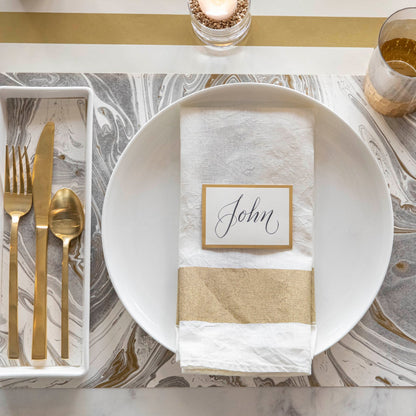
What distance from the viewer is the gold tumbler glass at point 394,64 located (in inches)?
23.2

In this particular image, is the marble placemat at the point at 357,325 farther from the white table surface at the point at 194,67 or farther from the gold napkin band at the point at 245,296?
the gold napkin band at the point at 245,296

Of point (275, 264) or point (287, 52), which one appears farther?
point (287, 52)

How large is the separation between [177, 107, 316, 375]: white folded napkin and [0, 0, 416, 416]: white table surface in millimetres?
121

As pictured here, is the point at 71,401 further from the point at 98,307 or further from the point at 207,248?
the point at 207,248

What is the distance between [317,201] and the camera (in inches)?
24.3

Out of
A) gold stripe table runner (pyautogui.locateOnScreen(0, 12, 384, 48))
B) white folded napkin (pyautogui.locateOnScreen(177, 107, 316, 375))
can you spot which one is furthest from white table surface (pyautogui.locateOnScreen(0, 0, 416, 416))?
white folded napkin (pyautogui.locateOnScreen(177, 107, 316, 375))

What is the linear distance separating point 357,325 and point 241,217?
24 cm

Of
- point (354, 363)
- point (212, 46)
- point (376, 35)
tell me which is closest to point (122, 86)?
point (212, 46)

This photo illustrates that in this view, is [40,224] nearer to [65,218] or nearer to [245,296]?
[65,218]

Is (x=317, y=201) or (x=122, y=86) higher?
(x=122, y=86)

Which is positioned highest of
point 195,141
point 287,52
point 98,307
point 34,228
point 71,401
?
point 287,52

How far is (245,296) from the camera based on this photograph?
56cm

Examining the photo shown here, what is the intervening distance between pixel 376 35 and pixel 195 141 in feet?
1.07

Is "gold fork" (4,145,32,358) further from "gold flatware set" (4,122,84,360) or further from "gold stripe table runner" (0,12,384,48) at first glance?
"gold stripe table runner" (0,12,384,48)
